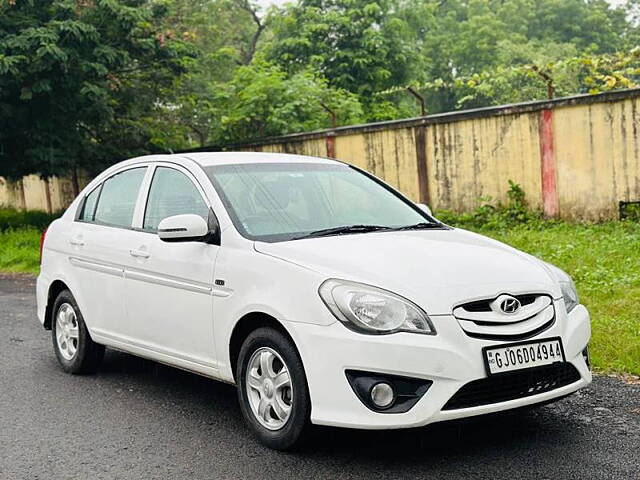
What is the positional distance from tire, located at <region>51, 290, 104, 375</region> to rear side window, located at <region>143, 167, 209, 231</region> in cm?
118

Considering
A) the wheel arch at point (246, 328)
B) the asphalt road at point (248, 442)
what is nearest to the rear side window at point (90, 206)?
the asphalt road at point (248, 442)

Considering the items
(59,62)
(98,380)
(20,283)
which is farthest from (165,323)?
(59,62)

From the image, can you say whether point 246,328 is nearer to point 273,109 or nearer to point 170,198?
point 170,198

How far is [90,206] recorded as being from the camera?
6.86 meters

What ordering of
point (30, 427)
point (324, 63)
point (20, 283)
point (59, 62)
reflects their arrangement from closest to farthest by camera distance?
point (30, 427) → point (20, 283) → point (59, 62) → point (324, 63)

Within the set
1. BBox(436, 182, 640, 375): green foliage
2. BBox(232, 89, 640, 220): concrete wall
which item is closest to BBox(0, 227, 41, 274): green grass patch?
BBox(232, 89, 640, 220): concrete wall

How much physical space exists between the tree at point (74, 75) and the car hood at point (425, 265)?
1187 cm

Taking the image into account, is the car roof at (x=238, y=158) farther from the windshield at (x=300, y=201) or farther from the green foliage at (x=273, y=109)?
the green foliage at (x=273, y=109)

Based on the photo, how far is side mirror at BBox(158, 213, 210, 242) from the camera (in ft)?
16.9

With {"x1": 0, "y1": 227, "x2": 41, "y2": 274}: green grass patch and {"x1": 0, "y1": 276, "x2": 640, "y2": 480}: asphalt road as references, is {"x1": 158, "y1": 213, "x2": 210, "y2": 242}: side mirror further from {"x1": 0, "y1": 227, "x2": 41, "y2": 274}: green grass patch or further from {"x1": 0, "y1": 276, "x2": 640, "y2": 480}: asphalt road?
{"x1": 0, "y1": 227, "x2": 41, "y2": 274}: green grass patch

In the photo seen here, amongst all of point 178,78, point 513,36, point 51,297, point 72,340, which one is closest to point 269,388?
point 72,340

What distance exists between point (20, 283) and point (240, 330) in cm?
881

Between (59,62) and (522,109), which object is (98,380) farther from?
(59,62)

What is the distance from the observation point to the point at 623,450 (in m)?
4.50
